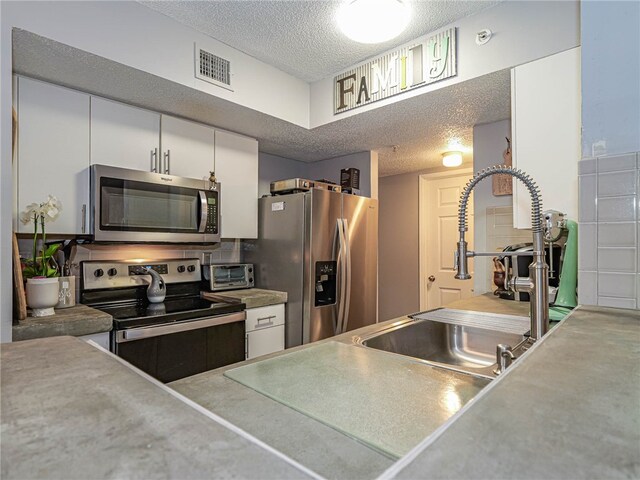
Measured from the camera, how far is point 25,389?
44cm

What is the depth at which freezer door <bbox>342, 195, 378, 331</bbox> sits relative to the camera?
109 inches

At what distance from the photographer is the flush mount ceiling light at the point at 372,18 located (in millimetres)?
1611

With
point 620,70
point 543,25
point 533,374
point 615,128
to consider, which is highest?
point 543,25

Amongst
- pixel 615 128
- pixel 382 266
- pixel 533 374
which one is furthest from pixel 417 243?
pixel 533 374

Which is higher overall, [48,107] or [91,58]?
[91,58]

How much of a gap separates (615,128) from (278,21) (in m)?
1.54

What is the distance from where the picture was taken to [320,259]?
8.38 ft

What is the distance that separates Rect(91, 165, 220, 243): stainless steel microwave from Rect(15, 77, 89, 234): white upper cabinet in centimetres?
8

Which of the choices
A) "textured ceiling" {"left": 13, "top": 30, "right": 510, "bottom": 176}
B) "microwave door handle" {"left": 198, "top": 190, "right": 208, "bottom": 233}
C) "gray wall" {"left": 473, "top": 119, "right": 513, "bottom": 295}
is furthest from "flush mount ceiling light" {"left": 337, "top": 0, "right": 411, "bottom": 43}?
"microwave door handle" {"left": 198, "top": 190, "right": 208, "bottom": 233}

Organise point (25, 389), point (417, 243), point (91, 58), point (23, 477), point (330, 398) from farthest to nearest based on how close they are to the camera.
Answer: point (417, 243), point (91, 58), point (330, 398), point (25, 389), point (23, 477)

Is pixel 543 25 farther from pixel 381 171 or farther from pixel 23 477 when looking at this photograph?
pixel 381 171

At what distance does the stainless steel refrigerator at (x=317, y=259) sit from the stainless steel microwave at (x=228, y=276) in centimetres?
8

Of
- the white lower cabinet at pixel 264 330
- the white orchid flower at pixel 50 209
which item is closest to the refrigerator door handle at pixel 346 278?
the white lower cabinet at pixel 264 330

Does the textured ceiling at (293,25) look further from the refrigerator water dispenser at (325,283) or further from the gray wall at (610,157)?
the refrigerator water dispenser at (325,283)
